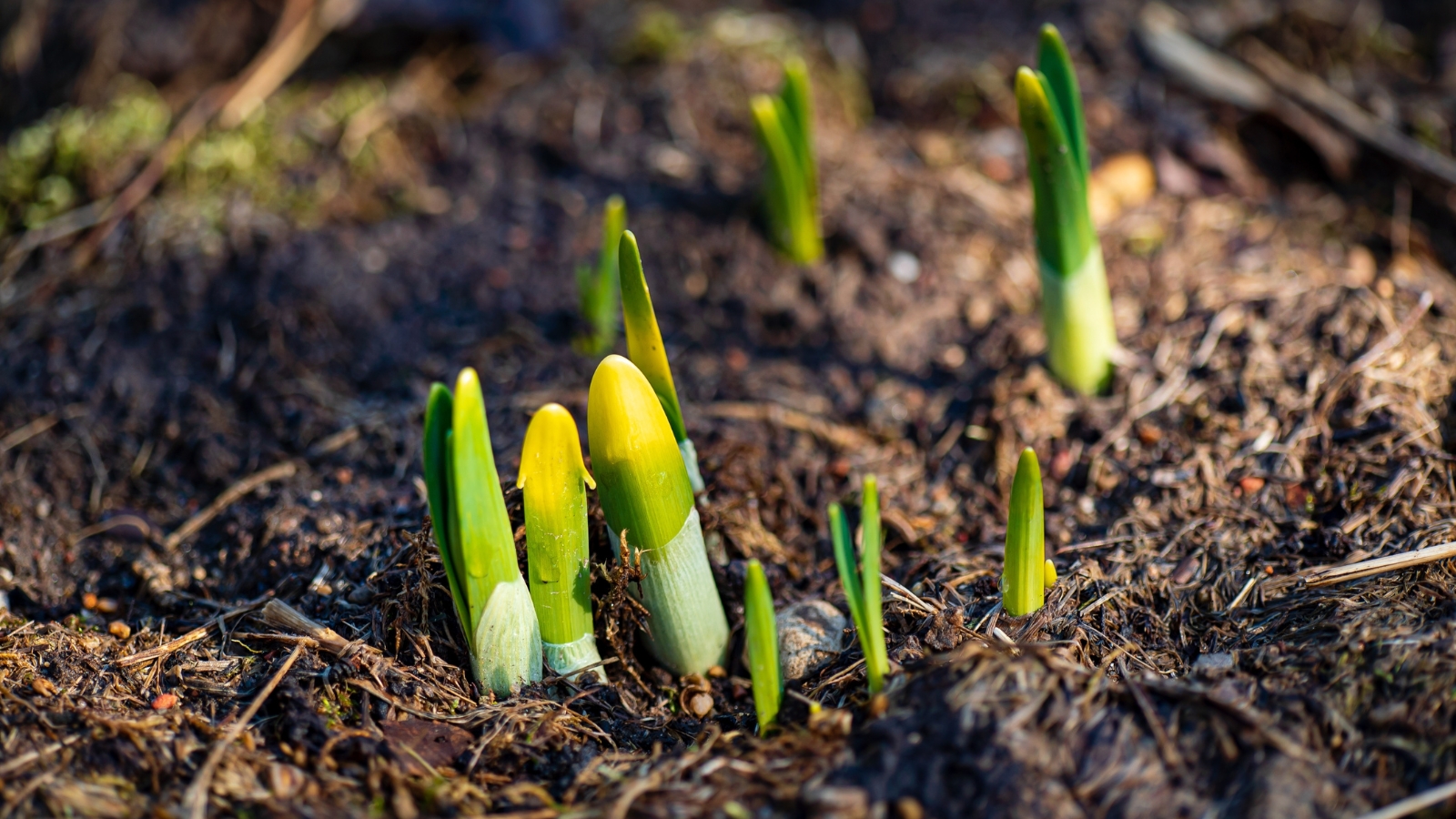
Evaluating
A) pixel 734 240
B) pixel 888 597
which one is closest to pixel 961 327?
pixel 734 240

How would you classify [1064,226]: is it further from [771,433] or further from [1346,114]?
[1346,114]

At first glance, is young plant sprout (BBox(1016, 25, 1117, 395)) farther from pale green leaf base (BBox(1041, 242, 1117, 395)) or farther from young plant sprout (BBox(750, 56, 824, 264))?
young plant sprout (BBox(750, 56, 824, 264))

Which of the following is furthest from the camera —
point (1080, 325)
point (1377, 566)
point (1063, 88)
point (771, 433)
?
point (771, 433)

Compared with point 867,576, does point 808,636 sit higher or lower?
lower

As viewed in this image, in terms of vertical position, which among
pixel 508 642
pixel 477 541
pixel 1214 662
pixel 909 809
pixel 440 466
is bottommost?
pixel 1214 662

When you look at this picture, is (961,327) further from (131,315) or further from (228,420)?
(131,315)

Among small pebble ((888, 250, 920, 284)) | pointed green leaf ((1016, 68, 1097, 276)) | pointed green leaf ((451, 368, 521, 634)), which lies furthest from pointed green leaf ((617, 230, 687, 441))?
small pebble ((888, 250, 920, 284))

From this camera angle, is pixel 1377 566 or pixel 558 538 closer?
pixel 558 538

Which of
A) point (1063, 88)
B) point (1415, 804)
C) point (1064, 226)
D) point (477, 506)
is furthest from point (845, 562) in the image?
point (1063, 88)
